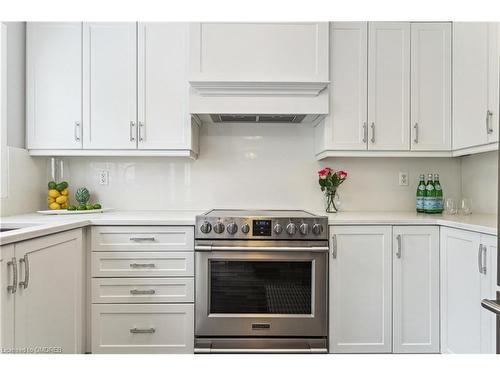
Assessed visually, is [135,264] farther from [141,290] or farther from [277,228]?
[277,228]

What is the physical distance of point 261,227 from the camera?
2102 millimetres

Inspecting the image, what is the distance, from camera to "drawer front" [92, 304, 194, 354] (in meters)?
2.10

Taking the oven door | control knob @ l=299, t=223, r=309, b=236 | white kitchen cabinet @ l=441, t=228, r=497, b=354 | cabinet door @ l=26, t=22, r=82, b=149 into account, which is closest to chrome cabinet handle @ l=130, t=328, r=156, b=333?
the oven door

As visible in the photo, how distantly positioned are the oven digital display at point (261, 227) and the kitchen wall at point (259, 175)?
0.67 meters

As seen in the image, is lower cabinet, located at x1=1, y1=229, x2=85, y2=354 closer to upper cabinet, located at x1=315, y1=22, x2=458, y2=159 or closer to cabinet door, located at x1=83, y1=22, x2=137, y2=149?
cabinet door, located at x1=83, y1=22, x2=137, y2=149

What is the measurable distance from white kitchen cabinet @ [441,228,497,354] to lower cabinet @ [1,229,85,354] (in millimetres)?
2070

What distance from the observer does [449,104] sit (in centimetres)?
244

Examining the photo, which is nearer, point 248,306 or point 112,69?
point 248,306

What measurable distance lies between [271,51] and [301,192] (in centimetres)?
107

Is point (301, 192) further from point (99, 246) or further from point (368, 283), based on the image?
point (99, 246)

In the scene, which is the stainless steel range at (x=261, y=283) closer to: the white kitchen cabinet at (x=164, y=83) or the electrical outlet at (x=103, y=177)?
the white kitchen cabinet at (x=164, y=83)

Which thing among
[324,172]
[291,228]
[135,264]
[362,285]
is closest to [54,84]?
[135,264]

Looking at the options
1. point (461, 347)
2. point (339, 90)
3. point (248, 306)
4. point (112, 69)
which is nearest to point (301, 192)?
point (339, 90)

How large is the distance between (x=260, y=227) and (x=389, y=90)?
1.31 meters
